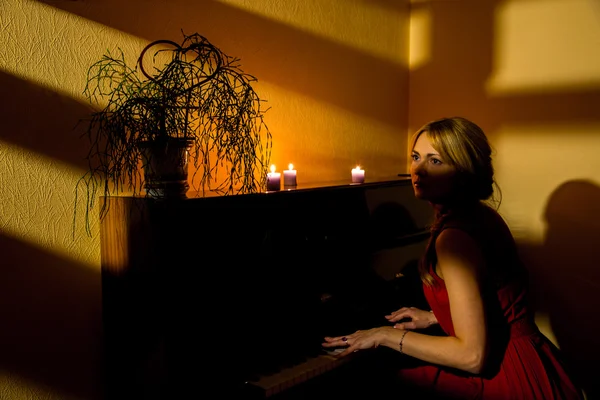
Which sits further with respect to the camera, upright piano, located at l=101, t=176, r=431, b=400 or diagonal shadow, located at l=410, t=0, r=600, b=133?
diagonal shadow, located at l=410, t=0, r=600, b=133

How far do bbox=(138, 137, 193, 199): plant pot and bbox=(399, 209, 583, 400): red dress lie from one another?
31.7 inches

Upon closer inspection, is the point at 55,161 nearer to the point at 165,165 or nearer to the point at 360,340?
the point at 165,165

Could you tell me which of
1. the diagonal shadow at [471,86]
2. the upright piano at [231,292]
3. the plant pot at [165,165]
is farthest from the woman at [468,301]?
the diagonal shadow at [471,86]

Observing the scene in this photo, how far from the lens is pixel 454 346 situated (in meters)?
1.38

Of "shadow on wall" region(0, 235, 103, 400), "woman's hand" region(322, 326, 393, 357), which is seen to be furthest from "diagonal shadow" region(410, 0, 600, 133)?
"shadow on wall" region(0, 235, 103, 400)

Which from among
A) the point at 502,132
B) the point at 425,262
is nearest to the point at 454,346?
the point at 425,262

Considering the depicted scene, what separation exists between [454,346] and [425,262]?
0.31 metres

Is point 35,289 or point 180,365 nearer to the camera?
point 180,365

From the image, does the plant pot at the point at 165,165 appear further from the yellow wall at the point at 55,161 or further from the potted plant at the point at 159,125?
the yellow wall at the point at 55,161

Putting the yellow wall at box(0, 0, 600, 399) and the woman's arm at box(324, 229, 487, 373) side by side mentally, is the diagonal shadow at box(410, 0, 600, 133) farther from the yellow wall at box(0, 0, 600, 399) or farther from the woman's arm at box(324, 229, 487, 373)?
the woman's arm at box(324, 229, 487, 373)

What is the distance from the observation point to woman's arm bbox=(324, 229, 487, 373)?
1354mm

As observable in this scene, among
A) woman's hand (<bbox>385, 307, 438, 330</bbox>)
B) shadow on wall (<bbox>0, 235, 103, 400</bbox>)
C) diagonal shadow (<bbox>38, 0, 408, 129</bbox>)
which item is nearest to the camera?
shadow on wall (<bbox>0, 235, 103, 400</bbox>)

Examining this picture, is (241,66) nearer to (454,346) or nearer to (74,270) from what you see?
(74,270)

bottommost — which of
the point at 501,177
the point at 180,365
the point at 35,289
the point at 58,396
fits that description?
the point at 58,396
